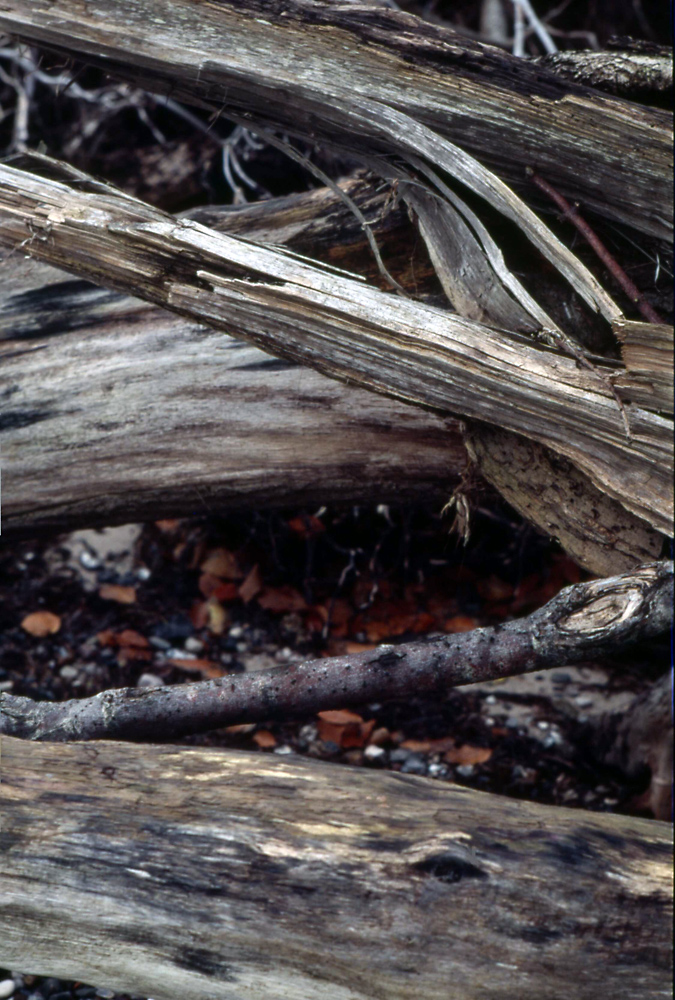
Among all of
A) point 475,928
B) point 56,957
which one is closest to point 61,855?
point 56,957

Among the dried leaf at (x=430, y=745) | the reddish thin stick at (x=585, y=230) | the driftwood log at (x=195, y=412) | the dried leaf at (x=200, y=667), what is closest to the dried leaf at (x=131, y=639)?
the dried leaf at (x=200, y=667)

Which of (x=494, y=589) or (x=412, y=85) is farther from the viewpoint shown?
(x=494, y=589)

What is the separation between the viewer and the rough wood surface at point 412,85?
7.55ft

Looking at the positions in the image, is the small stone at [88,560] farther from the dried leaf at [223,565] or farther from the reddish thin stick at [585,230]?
the reddish thin stick at [585,230]

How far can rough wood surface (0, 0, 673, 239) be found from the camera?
230cm

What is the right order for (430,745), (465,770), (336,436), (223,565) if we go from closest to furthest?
(336,436), (465,770), (430,745), (223,565)

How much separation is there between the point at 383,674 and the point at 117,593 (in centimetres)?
196

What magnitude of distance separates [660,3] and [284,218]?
13.5ft

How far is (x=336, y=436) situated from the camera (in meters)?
2.73

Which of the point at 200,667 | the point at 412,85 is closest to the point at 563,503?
the point at 412,85

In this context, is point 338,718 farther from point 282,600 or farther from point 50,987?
point 50,987

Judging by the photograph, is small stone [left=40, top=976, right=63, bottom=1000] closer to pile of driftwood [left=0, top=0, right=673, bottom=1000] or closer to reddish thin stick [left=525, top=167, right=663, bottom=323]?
pile of driftwood [left=0, top=0, right=673, bottom=1000]

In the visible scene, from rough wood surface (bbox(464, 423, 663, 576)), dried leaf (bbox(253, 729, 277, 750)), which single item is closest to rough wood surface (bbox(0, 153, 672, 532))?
rough wood surface (bbox(464, 423, 663, 576))

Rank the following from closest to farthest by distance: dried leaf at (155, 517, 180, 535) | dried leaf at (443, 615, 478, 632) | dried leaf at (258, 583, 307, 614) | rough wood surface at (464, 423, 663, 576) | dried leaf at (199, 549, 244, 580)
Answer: rough wood surface at (464, 423, 663, 576) < dried leaf at (443, 615, 478, 632) < dried leaf at (258, 583, 307, 614) < dried leaf at (199, 549, 244, 580) < dried leaf at (155, 517, 180, 535)
